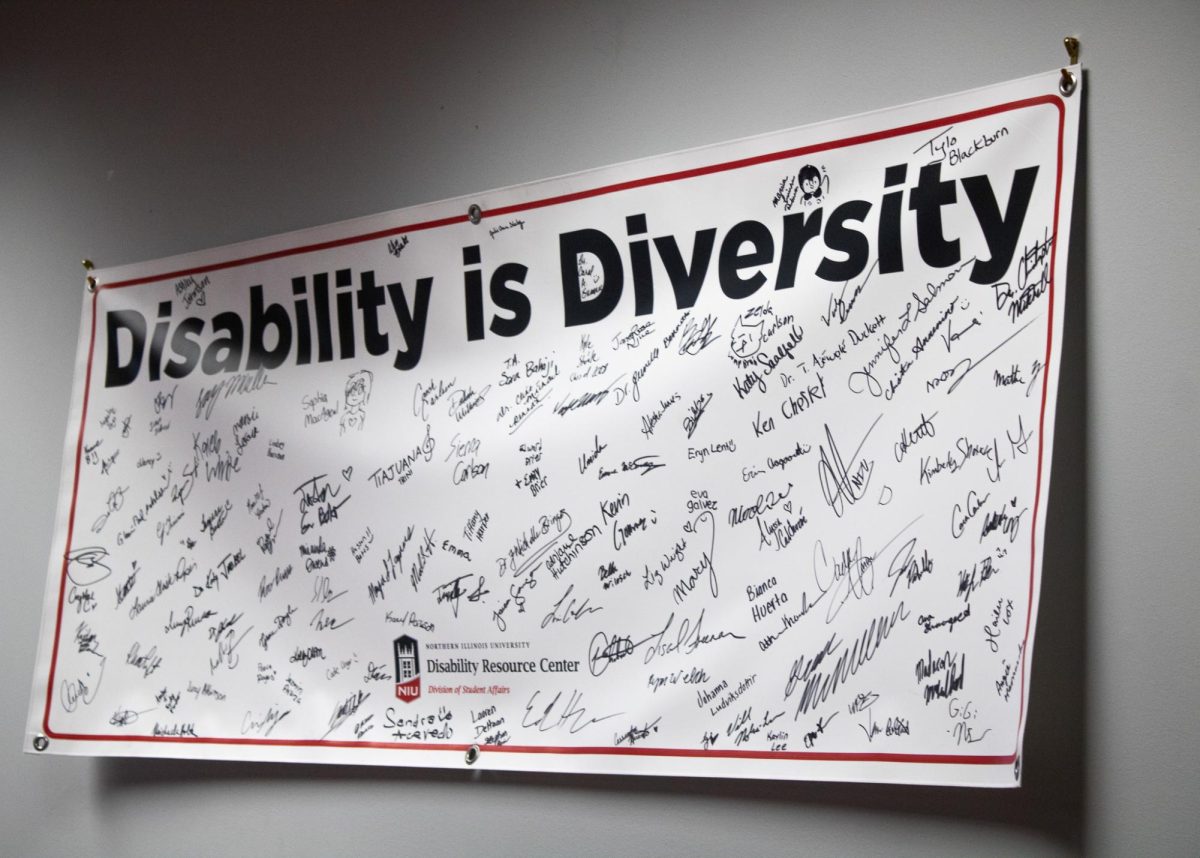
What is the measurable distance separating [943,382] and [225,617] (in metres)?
1.13

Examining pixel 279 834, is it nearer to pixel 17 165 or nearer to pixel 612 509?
pixel 612 509

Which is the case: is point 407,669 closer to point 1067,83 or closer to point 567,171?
point 567,171

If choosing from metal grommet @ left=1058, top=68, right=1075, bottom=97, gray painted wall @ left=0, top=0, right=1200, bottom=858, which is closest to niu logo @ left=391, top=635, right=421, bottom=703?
gray painted wall @ left=0, top=0, right=1200, bottom=858

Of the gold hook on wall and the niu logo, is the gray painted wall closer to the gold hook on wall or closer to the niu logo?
the gold hook on wall

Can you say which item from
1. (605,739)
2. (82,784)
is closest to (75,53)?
(82,784)

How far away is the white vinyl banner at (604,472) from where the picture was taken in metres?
1.10

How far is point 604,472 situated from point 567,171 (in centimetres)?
45

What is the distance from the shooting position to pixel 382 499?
4.75 ft

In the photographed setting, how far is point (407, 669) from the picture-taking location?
140cm

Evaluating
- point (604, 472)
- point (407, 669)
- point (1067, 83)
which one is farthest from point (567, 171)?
point (407, 669)

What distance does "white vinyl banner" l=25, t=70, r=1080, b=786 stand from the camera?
1104 mm

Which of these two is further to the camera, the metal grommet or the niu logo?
the niu logo

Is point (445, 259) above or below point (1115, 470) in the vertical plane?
above

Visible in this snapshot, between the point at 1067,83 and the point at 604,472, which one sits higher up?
the point at 1067,83
